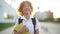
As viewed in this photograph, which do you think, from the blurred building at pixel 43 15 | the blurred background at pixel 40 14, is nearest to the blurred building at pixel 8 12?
the blurred background at pixel 40 14

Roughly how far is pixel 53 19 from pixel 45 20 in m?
0.08

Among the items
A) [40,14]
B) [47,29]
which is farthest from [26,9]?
[47,29]

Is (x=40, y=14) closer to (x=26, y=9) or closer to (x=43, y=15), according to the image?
(x=43, y=15)

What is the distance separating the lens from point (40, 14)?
152 centimetres

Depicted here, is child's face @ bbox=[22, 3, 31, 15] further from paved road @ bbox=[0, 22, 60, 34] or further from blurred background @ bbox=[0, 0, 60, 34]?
paved road @ bbox=[0, 22, 60, 34]

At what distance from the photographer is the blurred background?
1.52 m

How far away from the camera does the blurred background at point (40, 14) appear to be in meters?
1.52

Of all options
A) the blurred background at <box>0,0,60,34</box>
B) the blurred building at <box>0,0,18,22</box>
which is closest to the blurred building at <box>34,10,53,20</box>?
the blurred background at <box>0,0,60,34</box>

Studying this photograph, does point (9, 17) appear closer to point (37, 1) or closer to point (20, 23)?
point (20, 23)

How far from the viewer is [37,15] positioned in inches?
59.8

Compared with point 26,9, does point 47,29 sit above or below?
below

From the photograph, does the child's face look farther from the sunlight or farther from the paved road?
the paved road

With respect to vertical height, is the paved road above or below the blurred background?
below

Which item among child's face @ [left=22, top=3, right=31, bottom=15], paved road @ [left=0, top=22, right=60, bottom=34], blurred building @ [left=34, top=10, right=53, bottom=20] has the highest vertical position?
child's face @ [left=22, top=3, right=31, bottom=15]
